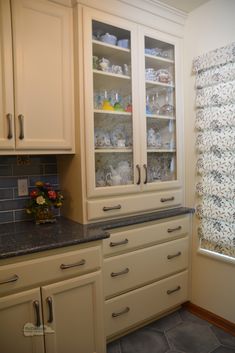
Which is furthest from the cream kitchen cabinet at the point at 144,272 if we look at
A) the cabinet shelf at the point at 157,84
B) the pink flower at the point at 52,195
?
the cabinet shelf at the point at 157,84

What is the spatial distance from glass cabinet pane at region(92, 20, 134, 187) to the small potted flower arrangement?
0.31m

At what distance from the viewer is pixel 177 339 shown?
6.09 ft

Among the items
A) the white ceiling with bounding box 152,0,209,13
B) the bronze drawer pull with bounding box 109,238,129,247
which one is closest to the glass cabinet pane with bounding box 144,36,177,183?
the white ceiling with bounding box 152,0,209,13

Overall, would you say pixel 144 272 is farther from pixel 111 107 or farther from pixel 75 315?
pixel 111 107

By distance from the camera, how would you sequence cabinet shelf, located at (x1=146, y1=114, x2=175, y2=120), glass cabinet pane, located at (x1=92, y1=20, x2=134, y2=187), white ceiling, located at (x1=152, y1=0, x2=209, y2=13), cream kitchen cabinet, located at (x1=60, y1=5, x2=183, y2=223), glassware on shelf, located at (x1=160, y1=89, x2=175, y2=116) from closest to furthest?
1. cream kitchen cabinet, located at (x1=60, y1=5, x2=183, y2=223)
2. glass cabinet pane, located at (x1=92, y1=20, x2=134, y2=187)
3. white ceiling, located at (x1=152, y1=0, x2=209, y2=13)
4. cabinet shelf, located at (x1=146, y1=114, x2=175, y2=120)
5. glassware on shelf, located at (x1=160, y1=89, x2=175, y2=116)

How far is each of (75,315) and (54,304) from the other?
6.2 inches

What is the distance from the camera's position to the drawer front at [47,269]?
1.24 metres

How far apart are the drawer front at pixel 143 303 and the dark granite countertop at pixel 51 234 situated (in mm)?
510

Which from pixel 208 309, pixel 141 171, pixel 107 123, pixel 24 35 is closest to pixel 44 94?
pixel 24 35

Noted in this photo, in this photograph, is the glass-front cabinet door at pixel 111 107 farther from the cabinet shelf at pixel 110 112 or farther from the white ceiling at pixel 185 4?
the white ceiling at pixel 185 4

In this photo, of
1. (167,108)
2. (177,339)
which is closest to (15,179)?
(167,108)

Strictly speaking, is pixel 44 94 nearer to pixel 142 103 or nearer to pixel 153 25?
pixel 142 103

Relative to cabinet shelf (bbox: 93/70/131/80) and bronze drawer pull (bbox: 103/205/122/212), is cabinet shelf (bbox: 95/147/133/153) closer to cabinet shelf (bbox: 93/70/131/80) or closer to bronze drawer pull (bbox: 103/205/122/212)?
bronze drawer pull (bbox: 103/205/122/212)

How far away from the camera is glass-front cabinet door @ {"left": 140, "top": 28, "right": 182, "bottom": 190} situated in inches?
78.7
